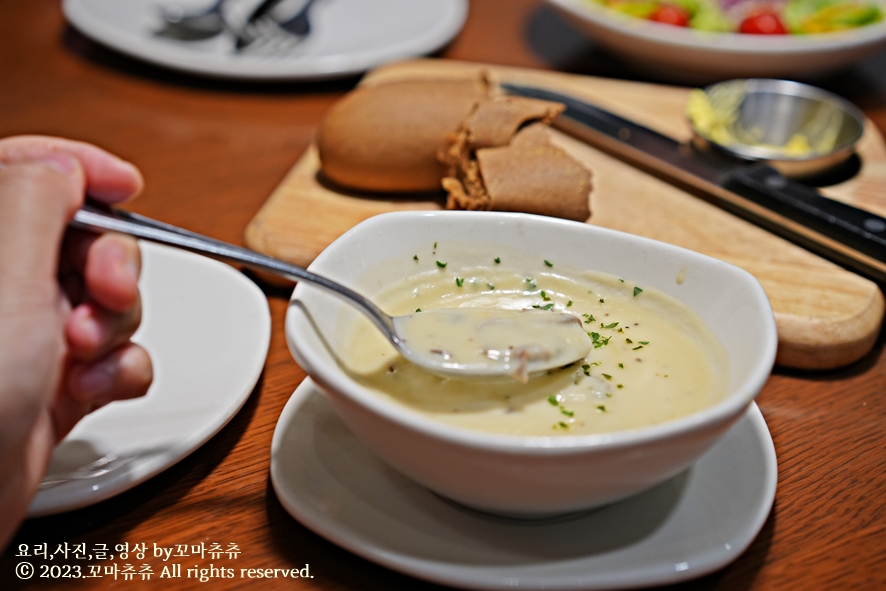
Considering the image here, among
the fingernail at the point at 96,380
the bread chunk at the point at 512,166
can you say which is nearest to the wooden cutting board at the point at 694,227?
the bread chunk at the point at 512,166

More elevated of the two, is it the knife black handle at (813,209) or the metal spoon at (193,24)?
the knife black handle at (813,209)

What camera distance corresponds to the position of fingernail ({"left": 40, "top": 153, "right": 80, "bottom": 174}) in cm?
89

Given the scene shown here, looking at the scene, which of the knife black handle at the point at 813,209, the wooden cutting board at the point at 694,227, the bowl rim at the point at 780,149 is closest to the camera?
the wooden cutting board at the point at 694,227

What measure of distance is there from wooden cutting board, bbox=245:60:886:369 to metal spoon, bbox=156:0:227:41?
884 mm

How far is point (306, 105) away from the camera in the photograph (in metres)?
2.25

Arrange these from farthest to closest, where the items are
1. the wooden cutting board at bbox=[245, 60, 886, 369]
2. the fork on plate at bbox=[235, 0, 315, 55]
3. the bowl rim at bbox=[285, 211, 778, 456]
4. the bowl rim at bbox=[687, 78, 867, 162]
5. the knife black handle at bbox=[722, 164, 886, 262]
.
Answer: the fork on plate at bbox=[235, 0, 315, 55]
the bowl rim at bbox=[687, 78, 867, 162]
the knife black handle at bbox=[722, 164, 886, 262]
the wooden cutting board at bbox=[245, 60, 886, 369]
the bowl rim at bbox=[285, 211, 778, 456]

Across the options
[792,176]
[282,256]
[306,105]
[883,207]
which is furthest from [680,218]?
[306,105]

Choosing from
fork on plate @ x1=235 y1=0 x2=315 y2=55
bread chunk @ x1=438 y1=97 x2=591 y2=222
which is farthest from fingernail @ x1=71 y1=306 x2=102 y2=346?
fork on plate @ x1=235 y1=0 x2=315 y2=55

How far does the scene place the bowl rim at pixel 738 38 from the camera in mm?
2137

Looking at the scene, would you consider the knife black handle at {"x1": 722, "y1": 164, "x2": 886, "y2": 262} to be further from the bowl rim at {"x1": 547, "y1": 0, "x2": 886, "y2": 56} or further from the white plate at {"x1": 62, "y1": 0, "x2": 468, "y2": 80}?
the white plate at {"x1": 62, "y1": 0, "x2": 468, "y2": 80}

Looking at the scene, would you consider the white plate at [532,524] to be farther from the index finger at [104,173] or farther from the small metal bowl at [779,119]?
the small metal bowl at [779,119]

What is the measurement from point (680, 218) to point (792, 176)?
1.25 ft

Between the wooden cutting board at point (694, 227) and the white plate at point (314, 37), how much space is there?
20.8 inches

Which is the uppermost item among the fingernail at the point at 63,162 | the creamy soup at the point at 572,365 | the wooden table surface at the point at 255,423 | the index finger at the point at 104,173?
the fingernail at the point at 63,162
